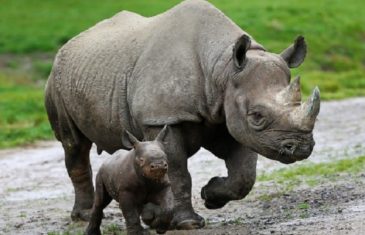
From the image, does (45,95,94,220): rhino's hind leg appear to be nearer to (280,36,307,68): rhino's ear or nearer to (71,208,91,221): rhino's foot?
(71,208,91,221): rhino's foot

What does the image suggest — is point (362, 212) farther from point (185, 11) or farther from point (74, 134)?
point (74, 134)

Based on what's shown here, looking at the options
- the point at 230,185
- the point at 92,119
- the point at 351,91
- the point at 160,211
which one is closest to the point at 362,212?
the point at 230,185

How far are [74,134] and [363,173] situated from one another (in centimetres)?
325

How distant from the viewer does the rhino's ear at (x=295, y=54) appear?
964 centimetres

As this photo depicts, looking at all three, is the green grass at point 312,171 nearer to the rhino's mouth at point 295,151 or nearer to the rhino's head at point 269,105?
the rhino's head at point 269,105

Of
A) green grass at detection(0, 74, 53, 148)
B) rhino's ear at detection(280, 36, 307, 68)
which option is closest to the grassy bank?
rhino's ear at detection(280, 36, 307, 68)

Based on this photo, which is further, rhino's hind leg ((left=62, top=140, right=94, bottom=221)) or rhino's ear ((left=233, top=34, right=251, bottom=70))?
rhino's hind leg ((left=62, top=140, right=94, bottom=221))

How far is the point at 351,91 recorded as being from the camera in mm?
23469

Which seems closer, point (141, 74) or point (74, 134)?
point (141, 74)

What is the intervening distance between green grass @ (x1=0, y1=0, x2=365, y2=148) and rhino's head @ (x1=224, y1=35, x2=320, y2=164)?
37.3ft

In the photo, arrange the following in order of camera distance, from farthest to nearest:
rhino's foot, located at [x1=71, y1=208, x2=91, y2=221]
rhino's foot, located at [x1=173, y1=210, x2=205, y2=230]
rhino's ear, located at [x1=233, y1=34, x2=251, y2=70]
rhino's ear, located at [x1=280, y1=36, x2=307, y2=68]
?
rhino's foot, located at [x1=71, y1=208, x2=91, y2=221]
rhino's ear, located at [x1=280, y1=36, x2=307, y2=68]
rhino's foot, located at [x1=173, y1=210, x2=205, y2=230]
rhino's ear, located at [x1=233, y1=34, x2=251, y2=70]

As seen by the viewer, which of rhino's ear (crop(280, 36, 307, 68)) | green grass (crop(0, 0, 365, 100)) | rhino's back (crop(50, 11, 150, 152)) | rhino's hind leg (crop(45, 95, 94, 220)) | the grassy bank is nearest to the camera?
rhino's ear (crop(280, 36, 307, 68))

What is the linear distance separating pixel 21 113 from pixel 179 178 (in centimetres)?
1197

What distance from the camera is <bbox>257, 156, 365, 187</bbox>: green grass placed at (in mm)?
12961
